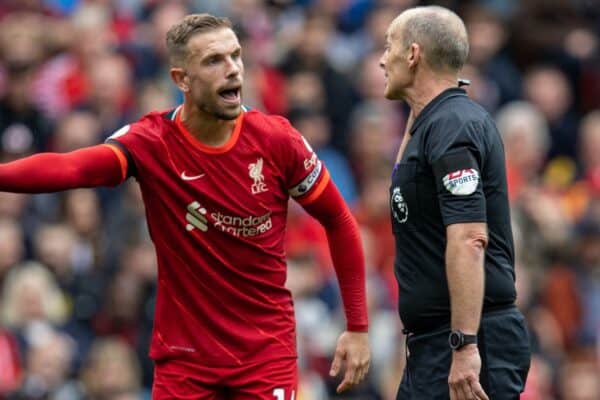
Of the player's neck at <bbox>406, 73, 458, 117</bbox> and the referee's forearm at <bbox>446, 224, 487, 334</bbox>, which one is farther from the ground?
the player's neck at <bbox>406, 73, 458, 117</bbox>

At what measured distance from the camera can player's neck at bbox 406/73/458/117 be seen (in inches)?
275

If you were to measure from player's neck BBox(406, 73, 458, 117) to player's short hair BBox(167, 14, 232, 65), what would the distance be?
3.38ft

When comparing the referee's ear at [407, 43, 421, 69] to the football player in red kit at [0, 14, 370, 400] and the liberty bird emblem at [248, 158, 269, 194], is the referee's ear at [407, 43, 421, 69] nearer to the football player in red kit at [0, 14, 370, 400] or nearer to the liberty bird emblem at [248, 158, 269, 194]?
the football player in red kit at [0, 14, 370, 400]

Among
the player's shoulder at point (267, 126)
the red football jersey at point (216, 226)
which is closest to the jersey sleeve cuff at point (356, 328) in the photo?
the red football jersey at point (216, 226)

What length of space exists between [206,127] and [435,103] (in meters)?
1.14

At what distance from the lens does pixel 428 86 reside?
7004mm

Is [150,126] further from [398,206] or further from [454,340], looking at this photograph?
[454,340]

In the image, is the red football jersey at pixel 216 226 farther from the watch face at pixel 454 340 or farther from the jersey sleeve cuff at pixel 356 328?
the watch face at pixel 454 340

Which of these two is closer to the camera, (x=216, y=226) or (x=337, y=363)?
(x=216, y=226)

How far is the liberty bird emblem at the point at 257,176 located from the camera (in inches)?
288

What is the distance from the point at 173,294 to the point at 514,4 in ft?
29.5

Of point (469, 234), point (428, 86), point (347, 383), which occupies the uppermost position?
point (428, 86)

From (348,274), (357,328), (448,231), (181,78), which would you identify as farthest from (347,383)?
(181,78)

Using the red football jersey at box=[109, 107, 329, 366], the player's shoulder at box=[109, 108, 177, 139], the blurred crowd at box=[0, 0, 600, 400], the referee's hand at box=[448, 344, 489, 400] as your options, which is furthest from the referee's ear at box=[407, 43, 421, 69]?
the blurred crowd at box=[0, 0, 600, 400]
